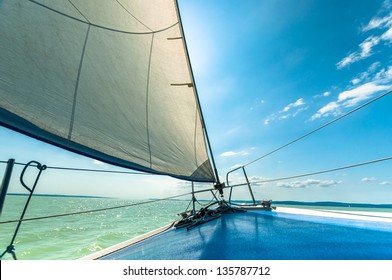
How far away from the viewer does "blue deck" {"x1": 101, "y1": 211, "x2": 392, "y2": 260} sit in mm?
1753

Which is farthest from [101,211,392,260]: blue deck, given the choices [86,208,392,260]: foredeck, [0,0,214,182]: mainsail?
[0,0,214,182]: mainsail

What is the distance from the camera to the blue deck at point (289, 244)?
5.75 feet

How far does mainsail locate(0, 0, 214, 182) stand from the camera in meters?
1.70

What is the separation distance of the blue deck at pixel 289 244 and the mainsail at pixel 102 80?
105 centimetres

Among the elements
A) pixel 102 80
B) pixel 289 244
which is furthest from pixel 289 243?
pixel 102 80

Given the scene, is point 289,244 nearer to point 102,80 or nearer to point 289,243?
point 289,243

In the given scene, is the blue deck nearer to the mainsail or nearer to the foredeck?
the foredeck

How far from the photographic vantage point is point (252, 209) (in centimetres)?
467

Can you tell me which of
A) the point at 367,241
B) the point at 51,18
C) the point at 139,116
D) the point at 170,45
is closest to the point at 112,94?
the point at 139,116

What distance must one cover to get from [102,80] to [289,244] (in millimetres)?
2793

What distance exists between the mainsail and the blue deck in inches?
41.4

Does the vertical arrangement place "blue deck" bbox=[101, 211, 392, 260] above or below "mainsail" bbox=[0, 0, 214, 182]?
below

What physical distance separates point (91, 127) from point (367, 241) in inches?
119

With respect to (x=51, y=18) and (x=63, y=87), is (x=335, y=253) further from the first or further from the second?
(x=51, y=18)
